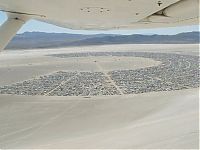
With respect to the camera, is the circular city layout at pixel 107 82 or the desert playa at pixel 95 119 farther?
the circular city layout at pixel 107 82

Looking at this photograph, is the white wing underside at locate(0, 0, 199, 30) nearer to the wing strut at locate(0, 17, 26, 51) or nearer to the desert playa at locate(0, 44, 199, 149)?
the wing strut at locate(0, 17, 26, 51)

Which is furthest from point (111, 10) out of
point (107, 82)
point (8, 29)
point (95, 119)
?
point (107, 82)

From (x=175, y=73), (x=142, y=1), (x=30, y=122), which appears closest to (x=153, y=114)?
(x=30, y=122)

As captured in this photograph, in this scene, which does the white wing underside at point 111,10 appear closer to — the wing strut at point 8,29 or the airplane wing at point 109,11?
the airplane wing at point 109,11

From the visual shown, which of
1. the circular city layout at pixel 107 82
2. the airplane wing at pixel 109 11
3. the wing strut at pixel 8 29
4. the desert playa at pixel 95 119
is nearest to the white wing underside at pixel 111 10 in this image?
the airplane wing at pixel 109 11

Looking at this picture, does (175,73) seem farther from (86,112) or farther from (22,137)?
(22,137)

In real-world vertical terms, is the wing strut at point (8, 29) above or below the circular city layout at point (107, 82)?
above
